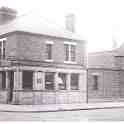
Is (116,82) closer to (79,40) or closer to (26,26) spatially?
(79,40)

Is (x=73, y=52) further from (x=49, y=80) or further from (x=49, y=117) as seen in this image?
(x=49, y=117)

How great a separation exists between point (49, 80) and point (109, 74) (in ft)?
9.26

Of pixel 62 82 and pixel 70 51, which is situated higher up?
pixel 70 51

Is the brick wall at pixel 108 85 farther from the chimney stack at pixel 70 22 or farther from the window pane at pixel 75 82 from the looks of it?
the chimney stack at pixel 70 22

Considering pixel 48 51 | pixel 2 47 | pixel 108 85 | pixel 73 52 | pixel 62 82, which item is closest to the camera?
pixel 2 47

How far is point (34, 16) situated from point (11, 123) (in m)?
2.43

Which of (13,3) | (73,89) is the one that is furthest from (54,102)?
(13,3)

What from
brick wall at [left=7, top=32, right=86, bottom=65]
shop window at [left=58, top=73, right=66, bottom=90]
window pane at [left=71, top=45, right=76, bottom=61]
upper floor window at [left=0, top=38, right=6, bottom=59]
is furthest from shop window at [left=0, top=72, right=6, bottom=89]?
window pane at [left=71, top=45, right=76, bottom=61]

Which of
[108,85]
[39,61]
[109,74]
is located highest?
[39,61]

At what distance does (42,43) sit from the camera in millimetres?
8477

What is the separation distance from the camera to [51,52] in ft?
29.6

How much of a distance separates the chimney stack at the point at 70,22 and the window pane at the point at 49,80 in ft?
4.06

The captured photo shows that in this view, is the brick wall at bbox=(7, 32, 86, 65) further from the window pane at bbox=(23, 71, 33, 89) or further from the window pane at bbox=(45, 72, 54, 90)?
the window pane at bbox=(23, 71, 33, 89)

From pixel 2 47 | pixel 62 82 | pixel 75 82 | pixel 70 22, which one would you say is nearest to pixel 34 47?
pixel 2 47
